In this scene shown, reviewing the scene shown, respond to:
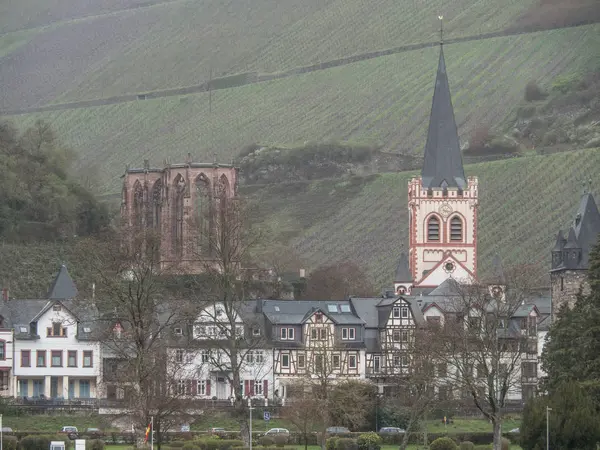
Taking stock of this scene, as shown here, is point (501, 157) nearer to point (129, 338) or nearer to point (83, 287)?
point (83, 287)

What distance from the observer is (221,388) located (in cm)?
10269

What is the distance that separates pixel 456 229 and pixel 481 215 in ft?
58.1

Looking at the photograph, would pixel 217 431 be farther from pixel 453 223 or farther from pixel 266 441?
pixel 453 223

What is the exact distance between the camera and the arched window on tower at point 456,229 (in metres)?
145

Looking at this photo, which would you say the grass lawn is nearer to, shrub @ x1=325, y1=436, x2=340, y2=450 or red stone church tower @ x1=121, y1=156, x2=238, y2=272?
shrub @ x1=325, y1=436, x2=340, y2=450

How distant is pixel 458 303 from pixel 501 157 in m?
96.3

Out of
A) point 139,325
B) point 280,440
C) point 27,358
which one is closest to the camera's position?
point 139,325

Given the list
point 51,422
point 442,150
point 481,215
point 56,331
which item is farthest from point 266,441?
point 481,215

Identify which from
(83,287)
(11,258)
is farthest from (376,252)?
(83,287)

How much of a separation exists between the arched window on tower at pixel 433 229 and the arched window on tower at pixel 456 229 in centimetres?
115

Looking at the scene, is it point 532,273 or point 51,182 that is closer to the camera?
point 532,273

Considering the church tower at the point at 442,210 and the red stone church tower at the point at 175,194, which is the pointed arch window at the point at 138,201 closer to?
the red stone church tower at the point at 175,194

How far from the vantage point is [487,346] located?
77.2 m

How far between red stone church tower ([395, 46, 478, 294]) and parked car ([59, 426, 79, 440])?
59343 mm
